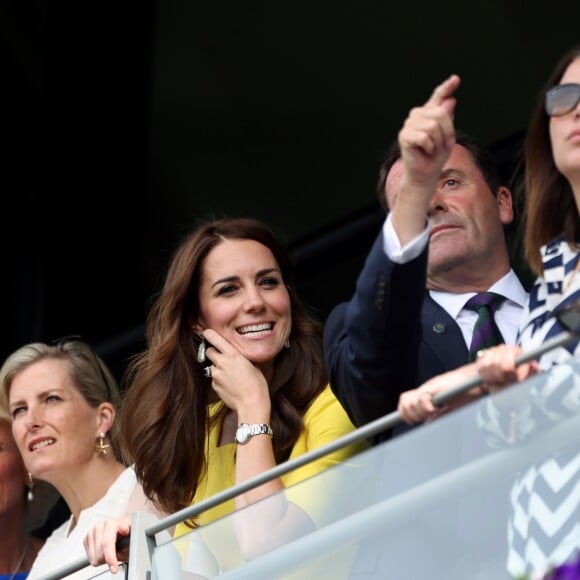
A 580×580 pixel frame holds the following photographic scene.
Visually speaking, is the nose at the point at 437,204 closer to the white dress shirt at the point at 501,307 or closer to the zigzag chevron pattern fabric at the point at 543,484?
the white dress shirt at the point at 501,307

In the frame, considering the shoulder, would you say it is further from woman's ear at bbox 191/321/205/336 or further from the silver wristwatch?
woman's ear at bbox 191/321/205/336

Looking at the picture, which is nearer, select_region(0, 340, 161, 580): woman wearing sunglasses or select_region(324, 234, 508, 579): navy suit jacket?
select_region(324, 234, 508, 579): navy suit jacket

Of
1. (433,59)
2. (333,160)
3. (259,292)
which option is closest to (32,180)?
(333,160)

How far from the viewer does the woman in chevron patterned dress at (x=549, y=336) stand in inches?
90.9

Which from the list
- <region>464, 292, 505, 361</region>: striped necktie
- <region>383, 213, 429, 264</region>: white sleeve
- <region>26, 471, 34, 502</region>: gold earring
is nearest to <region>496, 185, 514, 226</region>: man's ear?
<region>464, 292, 505, 361</region>: striped necktie

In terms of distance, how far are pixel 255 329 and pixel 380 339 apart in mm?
901

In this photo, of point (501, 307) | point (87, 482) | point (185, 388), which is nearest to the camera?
point (501, 307)

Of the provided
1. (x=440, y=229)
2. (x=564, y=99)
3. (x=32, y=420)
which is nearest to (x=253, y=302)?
(x=440, y=229)

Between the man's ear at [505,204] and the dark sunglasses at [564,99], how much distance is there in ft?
3.11

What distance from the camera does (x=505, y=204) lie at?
376cm

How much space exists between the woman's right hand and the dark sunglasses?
112 centimetres

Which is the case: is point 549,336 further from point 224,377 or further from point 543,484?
point 224,377

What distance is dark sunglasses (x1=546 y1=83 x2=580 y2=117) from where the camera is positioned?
2.76m

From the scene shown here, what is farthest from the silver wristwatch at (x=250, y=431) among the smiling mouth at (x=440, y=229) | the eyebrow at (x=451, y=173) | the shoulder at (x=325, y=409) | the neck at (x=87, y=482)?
the neck at (x=87, y=482)
